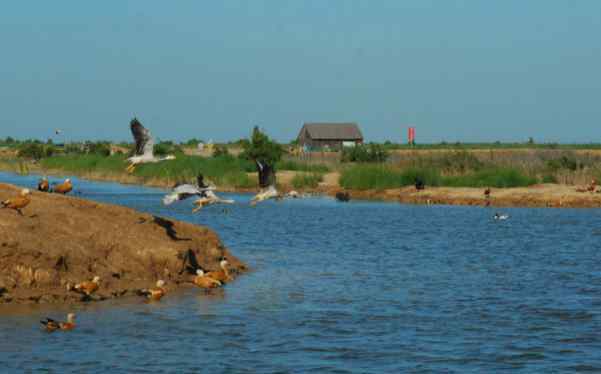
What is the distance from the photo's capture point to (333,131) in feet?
419

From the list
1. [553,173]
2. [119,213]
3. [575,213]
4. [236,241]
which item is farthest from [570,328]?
[553,173]

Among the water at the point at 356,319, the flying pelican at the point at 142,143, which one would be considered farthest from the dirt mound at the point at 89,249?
the flying pelican at the point at 142,143

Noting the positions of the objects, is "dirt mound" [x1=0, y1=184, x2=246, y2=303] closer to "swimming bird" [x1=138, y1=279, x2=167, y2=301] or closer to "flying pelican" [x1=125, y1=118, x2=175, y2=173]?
"swimming bird" [x1=138, y1=279, x2=167, y2=301]

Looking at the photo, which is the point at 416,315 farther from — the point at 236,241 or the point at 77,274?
the point at 236,241

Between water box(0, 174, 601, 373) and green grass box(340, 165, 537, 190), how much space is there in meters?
24.4

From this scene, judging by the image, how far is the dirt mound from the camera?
18188 mm

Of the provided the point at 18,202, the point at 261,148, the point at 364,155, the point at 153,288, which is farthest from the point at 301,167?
the point at 18,202

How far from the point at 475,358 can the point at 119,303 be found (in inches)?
272

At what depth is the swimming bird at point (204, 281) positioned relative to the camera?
20.4 meters

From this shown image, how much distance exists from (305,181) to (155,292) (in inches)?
1875

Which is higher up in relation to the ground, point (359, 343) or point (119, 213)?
point (119, 213)

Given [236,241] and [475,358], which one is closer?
[475,358]

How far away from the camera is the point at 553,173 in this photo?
58.3 m

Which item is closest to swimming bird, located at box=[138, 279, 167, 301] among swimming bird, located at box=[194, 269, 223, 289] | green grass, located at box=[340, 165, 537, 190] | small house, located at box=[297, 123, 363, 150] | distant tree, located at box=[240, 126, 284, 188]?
swimming bird, located at box=[194, 269, 223, 289]
